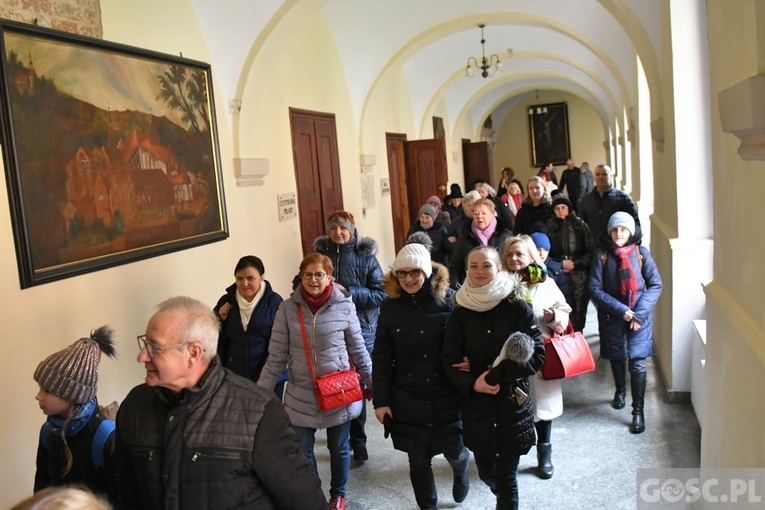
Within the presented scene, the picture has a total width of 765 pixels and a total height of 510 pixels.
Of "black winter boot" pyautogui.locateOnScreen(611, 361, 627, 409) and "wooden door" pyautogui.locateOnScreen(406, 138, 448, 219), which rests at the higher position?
"wooden door" pyautogui.locateOnScreen(406, 138, 448, 219)

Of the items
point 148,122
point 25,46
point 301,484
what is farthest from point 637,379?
point 25,46

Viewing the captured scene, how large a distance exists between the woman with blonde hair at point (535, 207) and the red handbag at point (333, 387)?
368 centimetres

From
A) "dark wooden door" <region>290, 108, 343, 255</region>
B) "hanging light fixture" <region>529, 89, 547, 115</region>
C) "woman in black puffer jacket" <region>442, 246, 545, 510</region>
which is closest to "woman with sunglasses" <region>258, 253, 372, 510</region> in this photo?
"woman in black puffer jacket" <region>442, 246, 545, 510</region>

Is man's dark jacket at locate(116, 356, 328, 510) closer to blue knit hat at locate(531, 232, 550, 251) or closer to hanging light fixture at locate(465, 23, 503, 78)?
blue knit hat at locate(531, 232, 550, 251)

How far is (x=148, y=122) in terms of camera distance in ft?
19.4

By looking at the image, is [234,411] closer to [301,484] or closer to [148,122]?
[301,484]

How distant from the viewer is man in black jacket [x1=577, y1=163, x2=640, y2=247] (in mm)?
7724

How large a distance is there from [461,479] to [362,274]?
2011mm

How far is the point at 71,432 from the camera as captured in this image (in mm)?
2834

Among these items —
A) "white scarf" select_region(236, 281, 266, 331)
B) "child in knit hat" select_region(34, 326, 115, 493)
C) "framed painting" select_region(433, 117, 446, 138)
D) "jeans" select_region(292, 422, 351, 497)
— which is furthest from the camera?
"framed painting" select_region(433, 117, 446, 138)

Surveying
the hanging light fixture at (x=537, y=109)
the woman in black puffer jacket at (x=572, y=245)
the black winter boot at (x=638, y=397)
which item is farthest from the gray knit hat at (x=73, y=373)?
the hanging light fixture at (x=537, y=109)

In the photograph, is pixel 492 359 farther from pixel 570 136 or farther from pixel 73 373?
pixel 570 136

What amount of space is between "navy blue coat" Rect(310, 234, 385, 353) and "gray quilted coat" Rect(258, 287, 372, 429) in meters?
1.34

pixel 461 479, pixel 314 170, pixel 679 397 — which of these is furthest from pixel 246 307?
pixel 314 170
